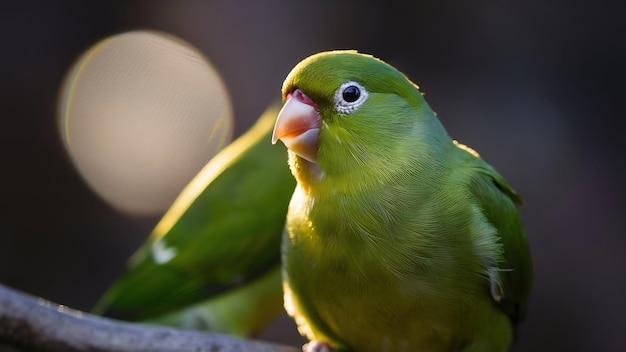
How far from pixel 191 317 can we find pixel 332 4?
7.92ft

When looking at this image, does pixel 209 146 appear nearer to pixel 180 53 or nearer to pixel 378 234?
pixel 180 53

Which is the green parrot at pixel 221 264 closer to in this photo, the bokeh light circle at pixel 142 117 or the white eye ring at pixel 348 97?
the white eye ring at pixel 348 97

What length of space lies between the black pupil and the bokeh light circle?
2576 millimetres

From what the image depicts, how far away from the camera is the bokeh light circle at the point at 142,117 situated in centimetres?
453

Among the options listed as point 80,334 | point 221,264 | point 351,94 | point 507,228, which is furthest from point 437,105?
point 80,334

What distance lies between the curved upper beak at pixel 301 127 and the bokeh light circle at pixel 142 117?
255 cm

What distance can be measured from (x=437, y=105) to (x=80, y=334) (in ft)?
9.34

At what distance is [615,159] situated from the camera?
417 centimetres

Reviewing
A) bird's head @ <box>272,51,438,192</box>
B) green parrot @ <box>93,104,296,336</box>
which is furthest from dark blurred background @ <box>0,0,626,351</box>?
bird's head @ <box>272,51,438,192</box>

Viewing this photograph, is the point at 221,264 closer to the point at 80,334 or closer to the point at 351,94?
the point at 80,334

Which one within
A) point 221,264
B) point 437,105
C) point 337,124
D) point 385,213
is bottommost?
point 221,264

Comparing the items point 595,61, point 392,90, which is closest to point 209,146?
point 595,61

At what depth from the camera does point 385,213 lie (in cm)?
191

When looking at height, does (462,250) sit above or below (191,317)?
above
